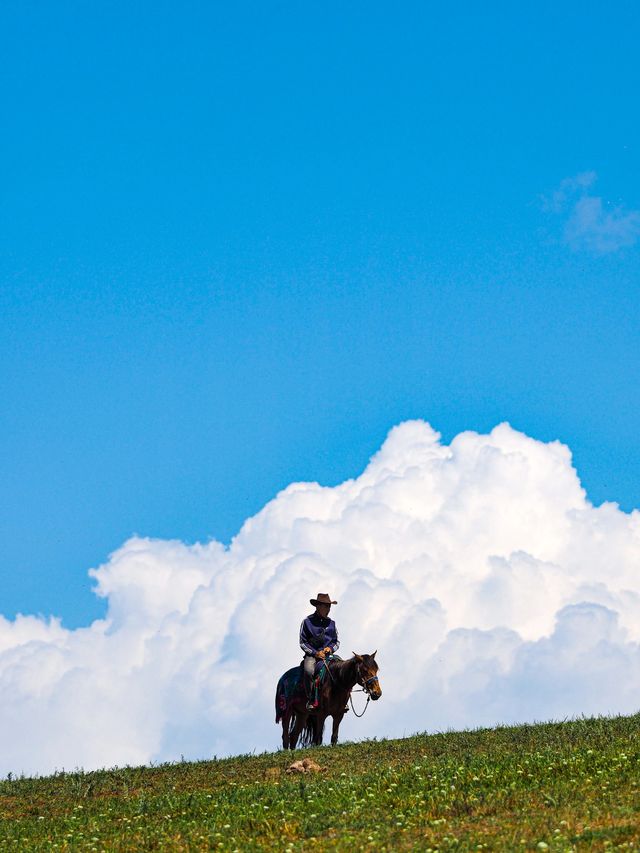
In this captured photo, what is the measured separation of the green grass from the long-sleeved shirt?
210 inches

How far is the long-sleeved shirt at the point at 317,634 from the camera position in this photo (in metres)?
35.2

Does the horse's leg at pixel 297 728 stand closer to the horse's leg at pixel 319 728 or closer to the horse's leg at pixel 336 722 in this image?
the horse's leg at pixel 319 728

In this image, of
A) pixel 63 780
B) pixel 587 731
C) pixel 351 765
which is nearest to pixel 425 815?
pixel 351 765

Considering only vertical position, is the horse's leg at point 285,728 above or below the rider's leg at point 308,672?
below

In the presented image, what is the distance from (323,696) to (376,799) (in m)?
12.3

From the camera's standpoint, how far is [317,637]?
116ft

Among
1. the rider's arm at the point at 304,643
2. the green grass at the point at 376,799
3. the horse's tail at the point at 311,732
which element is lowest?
the green grass at the point at 376,799

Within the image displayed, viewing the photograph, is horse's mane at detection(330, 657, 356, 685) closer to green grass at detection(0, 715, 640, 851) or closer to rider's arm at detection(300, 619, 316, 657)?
rider's arm at detection(300, 619, 316, 657)

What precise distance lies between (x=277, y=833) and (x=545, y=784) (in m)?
5.27

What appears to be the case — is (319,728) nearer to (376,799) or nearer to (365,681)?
(365,681)

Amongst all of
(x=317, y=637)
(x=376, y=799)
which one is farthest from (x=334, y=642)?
(x=376, y=799)

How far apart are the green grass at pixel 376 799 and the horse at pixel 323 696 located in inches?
129

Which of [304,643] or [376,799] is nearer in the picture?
[376,799]

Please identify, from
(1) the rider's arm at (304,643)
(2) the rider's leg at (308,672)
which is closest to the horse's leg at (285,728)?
(2) the rider's leg at (308,672)
